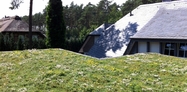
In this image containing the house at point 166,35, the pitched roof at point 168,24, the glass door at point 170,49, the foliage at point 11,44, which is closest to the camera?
the house at point 166,35

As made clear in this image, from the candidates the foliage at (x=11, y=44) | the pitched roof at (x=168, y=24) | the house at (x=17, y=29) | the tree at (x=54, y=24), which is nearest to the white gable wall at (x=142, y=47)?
the pitched roof at (x=168, y=24)

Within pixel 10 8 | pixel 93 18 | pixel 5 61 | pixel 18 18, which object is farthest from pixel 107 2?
pixel 5 61

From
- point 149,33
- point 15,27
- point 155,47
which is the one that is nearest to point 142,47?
point 155,47

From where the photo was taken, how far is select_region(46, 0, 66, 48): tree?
25.5 metres

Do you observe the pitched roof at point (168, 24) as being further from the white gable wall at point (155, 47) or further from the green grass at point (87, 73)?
the green grass at point (87, 73)

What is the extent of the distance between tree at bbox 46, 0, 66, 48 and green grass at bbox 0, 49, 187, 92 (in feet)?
55.9

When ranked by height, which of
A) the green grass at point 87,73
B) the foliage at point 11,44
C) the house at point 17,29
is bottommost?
the foliage at point 11,44

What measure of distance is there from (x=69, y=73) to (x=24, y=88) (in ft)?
3.99

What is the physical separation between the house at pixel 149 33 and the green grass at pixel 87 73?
9.39m

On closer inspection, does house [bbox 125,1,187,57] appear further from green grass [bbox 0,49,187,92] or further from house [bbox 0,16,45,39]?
house [bbox 0,16,45,39]

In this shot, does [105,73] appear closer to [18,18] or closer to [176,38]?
[176,38]

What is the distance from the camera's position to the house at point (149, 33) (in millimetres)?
17516

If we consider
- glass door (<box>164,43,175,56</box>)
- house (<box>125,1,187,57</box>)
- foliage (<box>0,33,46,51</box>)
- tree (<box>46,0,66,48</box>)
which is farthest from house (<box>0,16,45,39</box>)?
glass door (<box>164,43,175,56</box>)

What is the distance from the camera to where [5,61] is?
8188 millimetres
